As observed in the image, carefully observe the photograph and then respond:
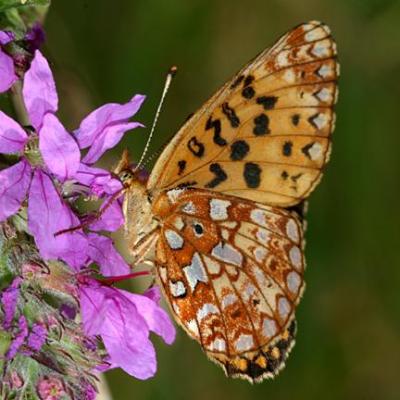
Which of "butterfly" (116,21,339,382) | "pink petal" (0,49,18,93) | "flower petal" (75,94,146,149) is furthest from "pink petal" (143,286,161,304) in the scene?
"pink petal" (0,49,18,93)

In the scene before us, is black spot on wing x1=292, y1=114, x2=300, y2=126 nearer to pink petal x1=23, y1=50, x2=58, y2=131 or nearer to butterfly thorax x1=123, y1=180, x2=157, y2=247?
butterfly thorax x1=123, y1=180, x2=157, y2=247

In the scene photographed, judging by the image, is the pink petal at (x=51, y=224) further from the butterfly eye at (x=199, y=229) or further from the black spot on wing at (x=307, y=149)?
the black spot on wing at (x=307, y=149)

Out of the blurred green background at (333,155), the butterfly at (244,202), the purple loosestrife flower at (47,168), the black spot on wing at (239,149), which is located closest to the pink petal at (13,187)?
the purple loosestrife flower at (47,168)

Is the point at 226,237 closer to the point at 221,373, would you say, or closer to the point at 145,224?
the point at 145,224

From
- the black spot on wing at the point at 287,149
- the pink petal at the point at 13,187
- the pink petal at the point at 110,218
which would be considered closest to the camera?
the pink petal at the point at 13,187

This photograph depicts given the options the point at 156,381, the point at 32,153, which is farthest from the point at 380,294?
the point at 32,153
